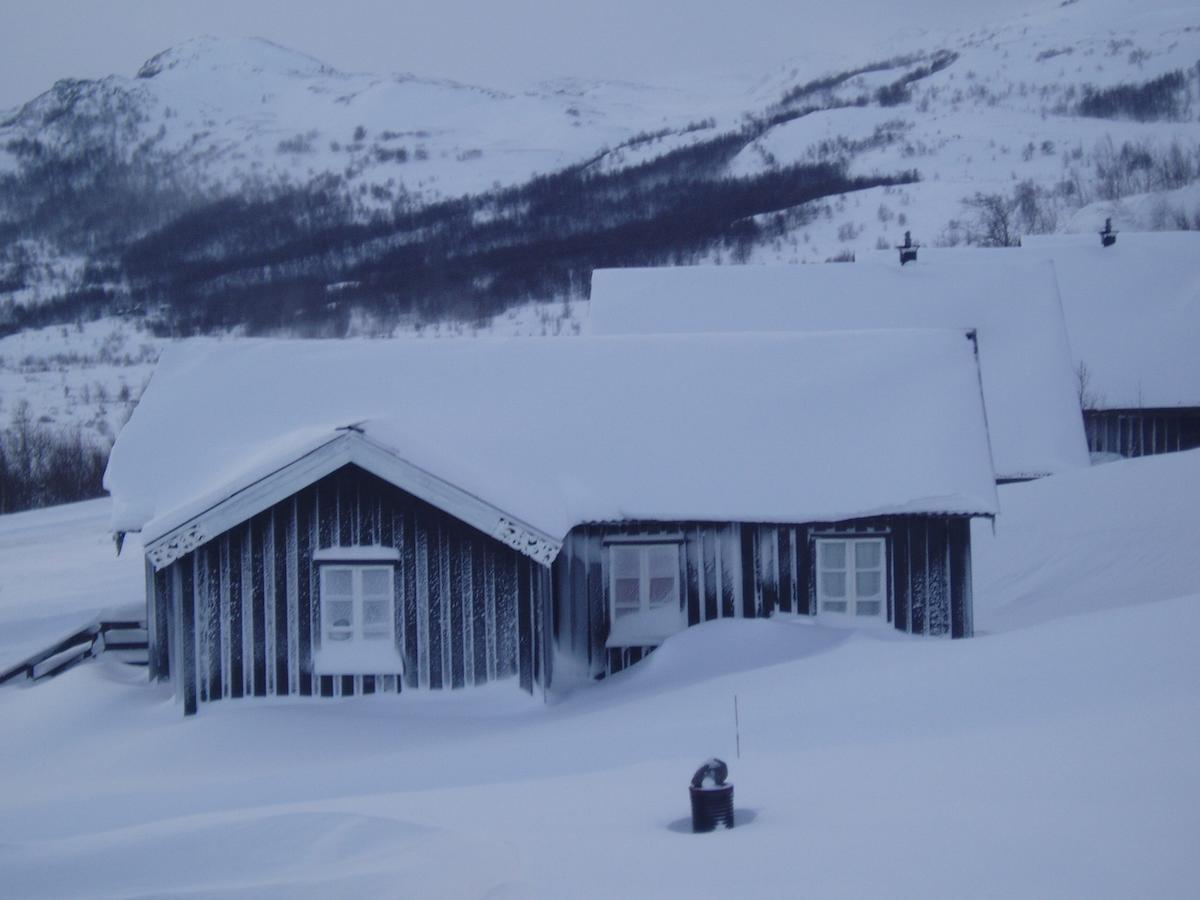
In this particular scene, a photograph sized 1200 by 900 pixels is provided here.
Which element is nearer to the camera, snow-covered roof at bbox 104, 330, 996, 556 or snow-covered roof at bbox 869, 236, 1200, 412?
snow-covered roof at bbox 104, 330, 996, 556

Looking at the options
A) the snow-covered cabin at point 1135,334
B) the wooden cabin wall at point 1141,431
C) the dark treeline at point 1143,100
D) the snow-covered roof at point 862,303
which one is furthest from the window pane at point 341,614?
the dark treeline at point 1143,100

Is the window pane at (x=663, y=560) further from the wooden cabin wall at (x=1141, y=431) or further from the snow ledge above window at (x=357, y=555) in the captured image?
the wooden cabin wall at (x=1141, y=431)

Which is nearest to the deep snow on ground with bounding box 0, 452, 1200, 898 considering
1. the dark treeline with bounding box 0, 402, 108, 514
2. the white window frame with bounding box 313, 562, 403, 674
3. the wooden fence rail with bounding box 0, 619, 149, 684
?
the white window frame with bounding box 313, 562, 403, 674

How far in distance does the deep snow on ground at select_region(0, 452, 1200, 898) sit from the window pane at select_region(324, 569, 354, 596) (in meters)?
1.12

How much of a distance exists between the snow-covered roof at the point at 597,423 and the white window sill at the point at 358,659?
1827 mm

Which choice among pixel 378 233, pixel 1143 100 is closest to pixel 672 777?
pixel 378 233

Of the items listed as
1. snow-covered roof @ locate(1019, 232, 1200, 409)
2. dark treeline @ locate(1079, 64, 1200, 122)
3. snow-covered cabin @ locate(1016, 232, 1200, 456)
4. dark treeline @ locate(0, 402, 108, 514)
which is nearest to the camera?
snow-covered cabin @ locate(1016, 232, 1200, 456)

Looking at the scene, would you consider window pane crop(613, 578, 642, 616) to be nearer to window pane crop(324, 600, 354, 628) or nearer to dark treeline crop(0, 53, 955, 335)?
window pane crop(324, 600, 354, 628)

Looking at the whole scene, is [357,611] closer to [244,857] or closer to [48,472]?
[244,857]

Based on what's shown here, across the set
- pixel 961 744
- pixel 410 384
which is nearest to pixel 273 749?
pixel 410 384

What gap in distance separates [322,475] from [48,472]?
1391 inches

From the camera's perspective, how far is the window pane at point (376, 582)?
38.0 feet

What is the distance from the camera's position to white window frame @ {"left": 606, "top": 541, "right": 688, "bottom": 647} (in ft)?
41.7

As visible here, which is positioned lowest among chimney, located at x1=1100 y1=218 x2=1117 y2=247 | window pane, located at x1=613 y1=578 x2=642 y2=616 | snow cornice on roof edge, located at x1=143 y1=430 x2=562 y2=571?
window pane, located at x1=613 y1=578 x2=642 y2=616
